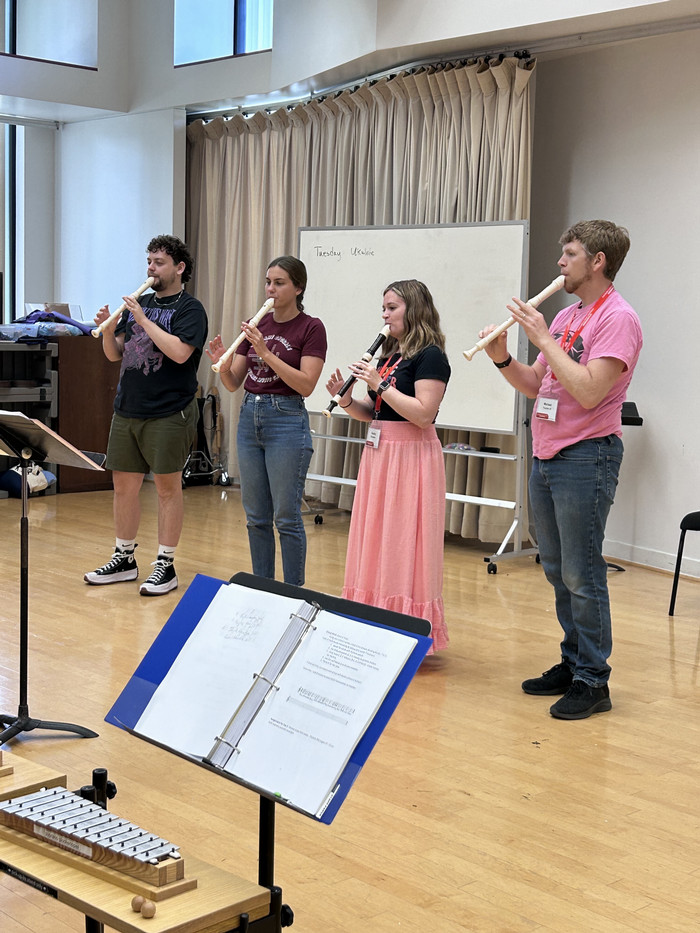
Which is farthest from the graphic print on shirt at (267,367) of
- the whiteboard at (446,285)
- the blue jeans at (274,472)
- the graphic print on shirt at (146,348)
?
the whiteboard at (446,285)

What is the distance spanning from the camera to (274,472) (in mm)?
4246

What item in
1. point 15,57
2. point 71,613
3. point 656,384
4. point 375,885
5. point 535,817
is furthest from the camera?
point 15,57

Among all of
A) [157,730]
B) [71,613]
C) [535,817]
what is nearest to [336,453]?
[71,613]

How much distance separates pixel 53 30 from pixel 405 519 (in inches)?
261

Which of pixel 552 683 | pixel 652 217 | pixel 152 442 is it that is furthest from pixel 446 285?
pixel 552 683

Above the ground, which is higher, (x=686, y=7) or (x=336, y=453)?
(x=686, y=7)

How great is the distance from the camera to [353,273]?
6.59 meters

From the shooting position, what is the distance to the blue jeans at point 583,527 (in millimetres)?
3375

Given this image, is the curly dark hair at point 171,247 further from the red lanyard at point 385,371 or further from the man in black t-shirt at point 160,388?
the red lanyard at point 385,371

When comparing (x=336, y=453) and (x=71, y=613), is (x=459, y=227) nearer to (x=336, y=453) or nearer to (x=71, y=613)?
(x=336, y=453)

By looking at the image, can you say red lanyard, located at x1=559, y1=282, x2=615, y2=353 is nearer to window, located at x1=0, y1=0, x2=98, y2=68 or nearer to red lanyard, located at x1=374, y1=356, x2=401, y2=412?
red lanyard, located at x1=374, y1=356, x2=401, y2=412

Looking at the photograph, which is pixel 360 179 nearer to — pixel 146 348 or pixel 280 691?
pixel 146 348

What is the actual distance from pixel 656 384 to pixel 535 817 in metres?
3.57

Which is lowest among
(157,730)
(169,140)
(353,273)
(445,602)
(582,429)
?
(445,602)
